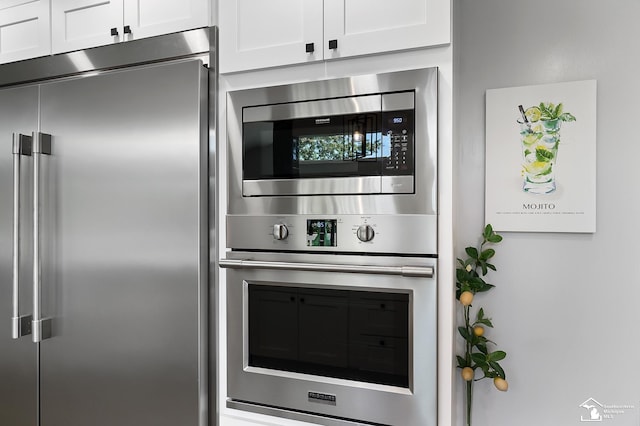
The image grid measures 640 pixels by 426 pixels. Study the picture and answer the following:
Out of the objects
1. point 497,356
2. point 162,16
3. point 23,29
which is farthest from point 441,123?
point 23,29

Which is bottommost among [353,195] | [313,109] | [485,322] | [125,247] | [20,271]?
[485,322]

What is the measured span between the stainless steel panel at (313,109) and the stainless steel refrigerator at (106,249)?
178 mm

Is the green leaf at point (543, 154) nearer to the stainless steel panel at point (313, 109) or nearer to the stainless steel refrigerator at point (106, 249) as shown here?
the stainless steel panel at point (313, 109)

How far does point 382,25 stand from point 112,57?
94 cm

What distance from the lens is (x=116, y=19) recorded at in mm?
1479

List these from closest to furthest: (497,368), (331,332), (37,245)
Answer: (331,332), (497,368), (37,245)

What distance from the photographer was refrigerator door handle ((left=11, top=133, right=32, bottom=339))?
4.89ft

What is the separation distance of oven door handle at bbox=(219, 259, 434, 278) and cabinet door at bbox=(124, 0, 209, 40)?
761 mm

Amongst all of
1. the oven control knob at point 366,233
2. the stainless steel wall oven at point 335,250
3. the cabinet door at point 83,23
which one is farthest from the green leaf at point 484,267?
the cabinet door at point 83,23

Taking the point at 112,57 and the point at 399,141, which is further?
the point at 112,57

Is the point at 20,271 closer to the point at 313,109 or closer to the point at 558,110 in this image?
the point at 313,109

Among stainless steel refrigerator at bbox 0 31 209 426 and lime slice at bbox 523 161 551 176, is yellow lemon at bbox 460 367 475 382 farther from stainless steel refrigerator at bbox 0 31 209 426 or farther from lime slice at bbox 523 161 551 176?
stainless steel refrigerator at bbox 0 31 209 426

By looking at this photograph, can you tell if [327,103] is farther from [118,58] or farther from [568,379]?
[568,379]

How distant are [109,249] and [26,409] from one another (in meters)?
0.70
